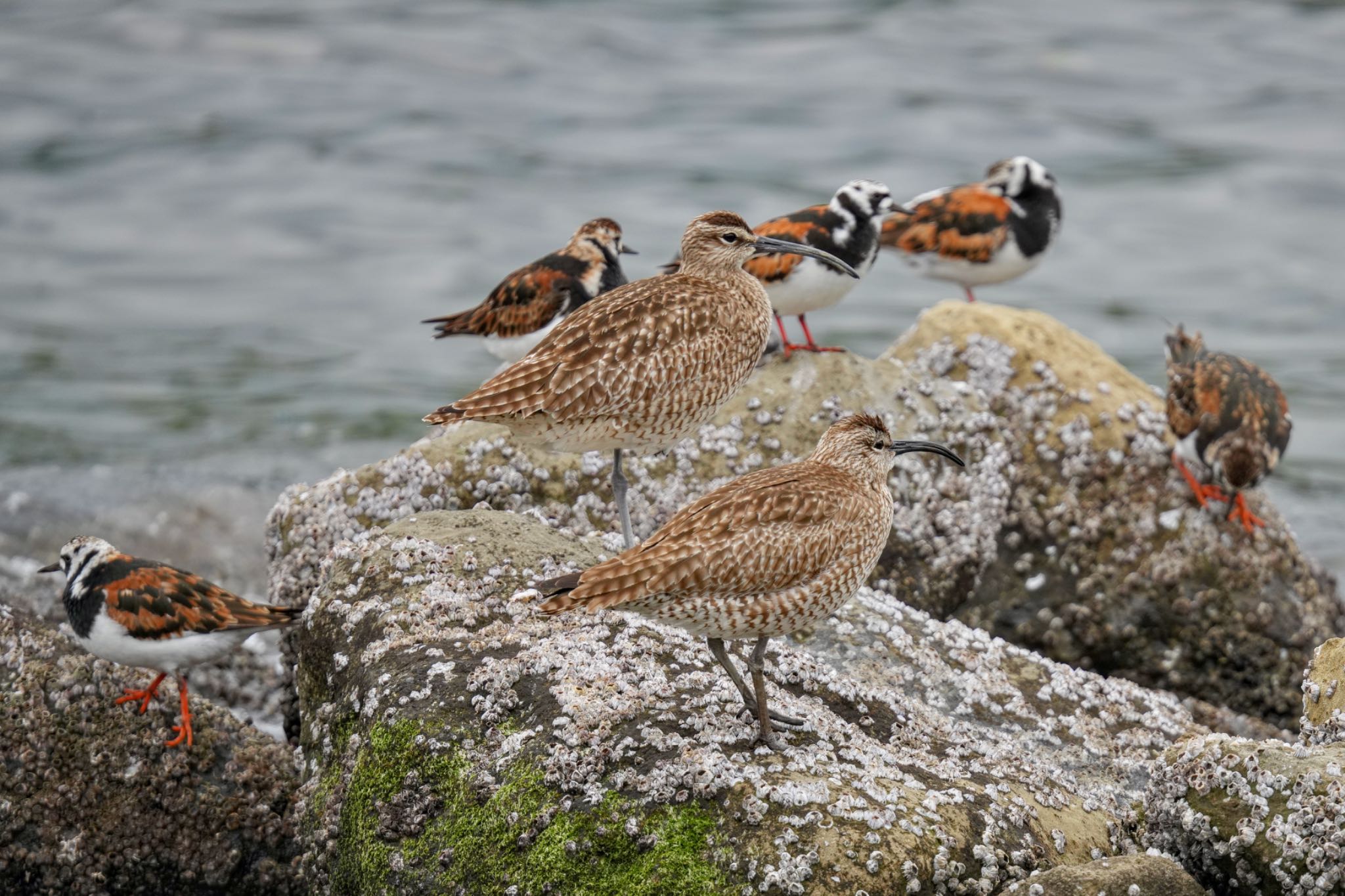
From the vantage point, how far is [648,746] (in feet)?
17.8

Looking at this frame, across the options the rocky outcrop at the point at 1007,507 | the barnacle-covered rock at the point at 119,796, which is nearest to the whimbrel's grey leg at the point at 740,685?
the barnacle-covered rock at the point at 119,796

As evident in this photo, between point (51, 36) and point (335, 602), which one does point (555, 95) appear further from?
point (335, 602)

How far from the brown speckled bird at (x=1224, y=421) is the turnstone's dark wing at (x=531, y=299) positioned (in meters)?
3.74

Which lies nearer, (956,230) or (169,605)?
(169,605)

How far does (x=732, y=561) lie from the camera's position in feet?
18.3

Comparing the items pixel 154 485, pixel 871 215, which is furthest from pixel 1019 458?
pixel 154 485

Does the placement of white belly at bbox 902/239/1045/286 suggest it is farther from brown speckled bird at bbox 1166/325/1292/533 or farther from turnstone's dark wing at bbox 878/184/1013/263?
brown speckled bird at bbox 1166/325/1292/533

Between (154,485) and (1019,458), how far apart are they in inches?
319

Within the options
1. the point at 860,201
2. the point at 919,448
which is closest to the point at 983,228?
the point at 860,201

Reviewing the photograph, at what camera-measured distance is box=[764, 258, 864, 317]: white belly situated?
920 cm

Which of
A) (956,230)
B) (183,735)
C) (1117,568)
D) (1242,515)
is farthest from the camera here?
(956,230)

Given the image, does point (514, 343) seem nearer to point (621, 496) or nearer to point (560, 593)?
point (621, 496)

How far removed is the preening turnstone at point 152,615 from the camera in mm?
6930

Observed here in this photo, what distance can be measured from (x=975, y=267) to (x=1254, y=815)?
6581mm
